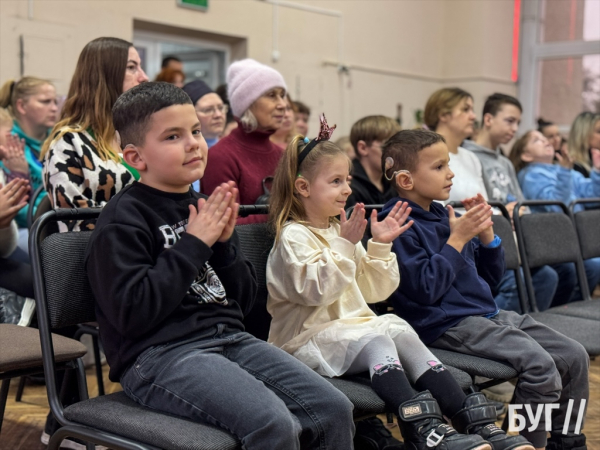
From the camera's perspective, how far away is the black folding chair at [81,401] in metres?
1.48

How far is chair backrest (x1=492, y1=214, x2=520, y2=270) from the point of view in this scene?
2.89 meters

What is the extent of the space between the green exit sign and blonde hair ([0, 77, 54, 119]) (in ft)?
8.12

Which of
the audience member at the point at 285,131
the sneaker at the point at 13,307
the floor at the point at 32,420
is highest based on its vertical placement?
the audience member at the point at 285,131

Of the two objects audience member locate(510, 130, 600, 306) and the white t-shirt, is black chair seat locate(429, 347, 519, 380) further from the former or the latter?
audience member locate(510, 130, 600, 306)

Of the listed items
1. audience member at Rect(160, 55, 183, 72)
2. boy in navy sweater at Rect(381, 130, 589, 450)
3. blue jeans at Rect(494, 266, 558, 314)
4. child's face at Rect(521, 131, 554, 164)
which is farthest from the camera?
audience member at Rect(160, 55, 183, 72)

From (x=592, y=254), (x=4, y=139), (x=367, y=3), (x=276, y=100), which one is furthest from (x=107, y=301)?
(x=367, y=3)

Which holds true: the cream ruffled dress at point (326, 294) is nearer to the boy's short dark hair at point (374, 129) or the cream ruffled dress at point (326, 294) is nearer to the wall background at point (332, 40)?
the boy's short dark hair at point (374, 129)

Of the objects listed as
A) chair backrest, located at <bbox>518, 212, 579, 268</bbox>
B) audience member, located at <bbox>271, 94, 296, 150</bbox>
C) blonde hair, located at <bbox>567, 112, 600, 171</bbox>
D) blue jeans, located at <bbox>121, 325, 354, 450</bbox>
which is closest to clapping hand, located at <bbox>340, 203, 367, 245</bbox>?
blue jeans, located at <bbox>121, 325, 354, 450</bbox>

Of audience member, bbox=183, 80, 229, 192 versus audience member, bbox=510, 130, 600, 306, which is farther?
audience member, bbox=510, 130, 600, 306

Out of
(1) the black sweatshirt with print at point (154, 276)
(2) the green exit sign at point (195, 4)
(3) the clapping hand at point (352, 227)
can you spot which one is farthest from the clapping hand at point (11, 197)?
(2) the green exit sign at point (195, 4)

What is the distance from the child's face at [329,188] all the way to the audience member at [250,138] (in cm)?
72

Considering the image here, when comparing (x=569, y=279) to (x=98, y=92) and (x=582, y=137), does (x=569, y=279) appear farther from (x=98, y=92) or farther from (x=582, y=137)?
(x=98, y=92)

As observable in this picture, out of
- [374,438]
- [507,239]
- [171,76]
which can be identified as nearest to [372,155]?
[507,239]

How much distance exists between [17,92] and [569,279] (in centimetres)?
317
